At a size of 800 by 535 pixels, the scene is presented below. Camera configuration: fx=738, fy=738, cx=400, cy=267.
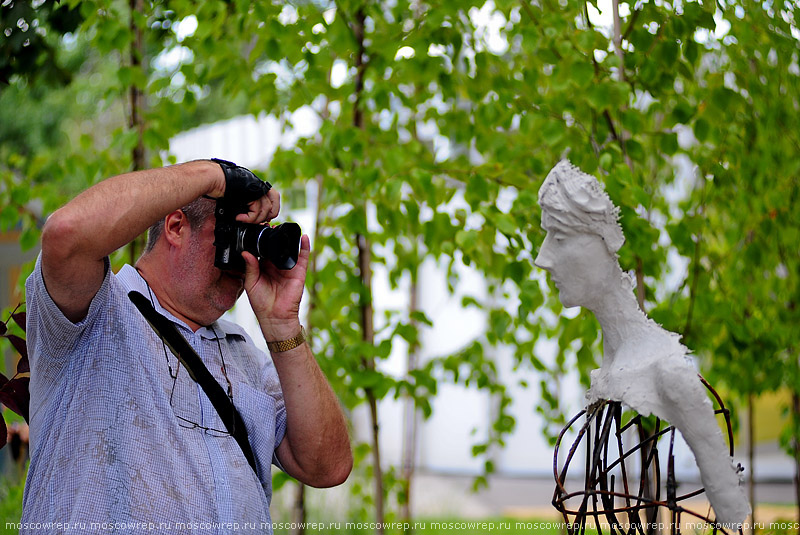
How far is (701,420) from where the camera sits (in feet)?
3.33

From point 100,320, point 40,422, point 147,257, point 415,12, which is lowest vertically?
point 40,422

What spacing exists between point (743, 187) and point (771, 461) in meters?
4.89

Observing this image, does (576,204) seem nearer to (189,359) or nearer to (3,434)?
(189,359)

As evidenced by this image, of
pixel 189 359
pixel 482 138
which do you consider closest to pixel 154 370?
pixel 189 359

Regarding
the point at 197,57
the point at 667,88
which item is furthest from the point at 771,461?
the point at 197,57

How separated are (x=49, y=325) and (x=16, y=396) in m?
0.34

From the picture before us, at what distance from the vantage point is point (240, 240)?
1.26 m

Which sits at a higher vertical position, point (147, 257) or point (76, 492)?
point (147, 257)

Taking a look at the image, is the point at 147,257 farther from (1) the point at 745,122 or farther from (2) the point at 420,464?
(2) the point at 420,464

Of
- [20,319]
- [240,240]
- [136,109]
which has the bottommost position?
[20,319]

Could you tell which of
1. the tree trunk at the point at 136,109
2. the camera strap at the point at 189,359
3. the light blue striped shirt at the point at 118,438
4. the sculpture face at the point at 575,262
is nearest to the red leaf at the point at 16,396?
the light blue striped shirt at the point at 118,438

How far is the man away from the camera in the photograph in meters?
1.07

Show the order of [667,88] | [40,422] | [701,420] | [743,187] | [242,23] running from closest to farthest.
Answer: [701,420] < [40,422] < [667,88] < [242,23] < [743,187]

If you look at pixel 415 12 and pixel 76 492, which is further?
pixel 415 12
